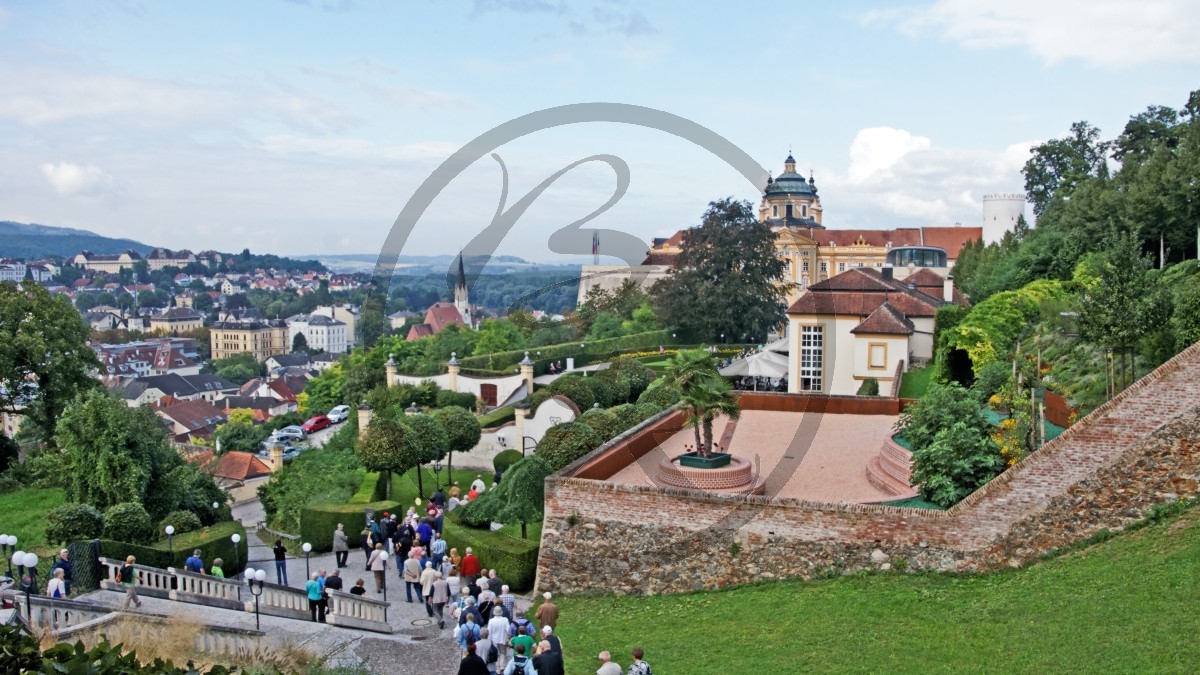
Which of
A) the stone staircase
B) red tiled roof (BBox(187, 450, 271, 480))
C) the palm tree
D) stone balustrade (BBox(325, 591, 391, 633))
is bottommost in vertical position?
red tiled roof (BBox(187, 450, 271, 480))

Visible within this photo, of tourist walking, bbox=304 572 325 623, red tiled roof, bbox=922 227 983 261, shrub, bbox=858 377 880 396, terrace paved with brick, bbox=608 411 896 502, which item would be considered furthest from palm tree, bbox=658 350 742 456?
red tiled roof, bbox=922 227 983 261

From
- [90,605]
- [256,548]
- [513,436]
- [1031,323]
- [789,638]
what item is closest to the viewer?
[789,638]

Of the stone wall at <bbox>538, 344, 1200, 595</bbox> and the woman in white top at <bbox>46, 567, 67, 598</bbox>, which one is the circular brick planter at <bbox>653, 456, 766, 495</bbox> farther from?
the woman in white top at <bbox>46, 567, 67, 598</bbox>

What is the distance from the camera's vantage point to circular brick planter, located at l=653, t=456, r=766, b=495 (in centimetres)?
1641

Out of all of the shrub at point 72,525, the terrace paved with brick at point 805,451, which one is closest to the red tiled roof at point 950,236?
the terrace paved with brick at point 805,451

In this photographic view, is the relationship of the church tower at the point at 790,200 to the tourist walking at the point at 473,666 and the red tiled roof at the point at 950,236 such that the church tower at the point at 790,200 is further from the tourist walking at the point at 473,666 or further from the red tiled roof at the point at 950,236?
the tourist walking at the point at 473,666

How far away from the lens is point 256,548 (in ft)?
66.9

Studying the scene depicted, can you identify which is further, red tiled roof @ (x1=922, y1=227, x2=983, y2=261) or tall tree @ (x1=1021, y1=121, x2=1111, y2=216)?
red tiled roof @ (x1=922, y1=227, x2=983, y2=261)

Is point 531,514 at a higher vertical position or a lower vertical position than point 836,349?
lower

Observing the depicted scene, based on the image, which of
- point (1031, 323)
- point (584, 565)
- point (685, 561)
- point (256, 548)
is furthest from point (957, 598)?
point (1031, 323)

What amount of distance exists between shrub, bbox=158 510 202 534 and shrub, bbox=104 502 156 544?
3.04 ft

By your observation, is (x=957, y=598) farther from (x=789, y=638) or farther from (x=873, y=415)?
(x=873, y=415)

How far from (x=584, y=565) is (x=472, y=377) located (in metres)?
25.6

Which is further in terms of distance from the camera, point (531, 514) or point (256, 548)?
point (256, 548)
